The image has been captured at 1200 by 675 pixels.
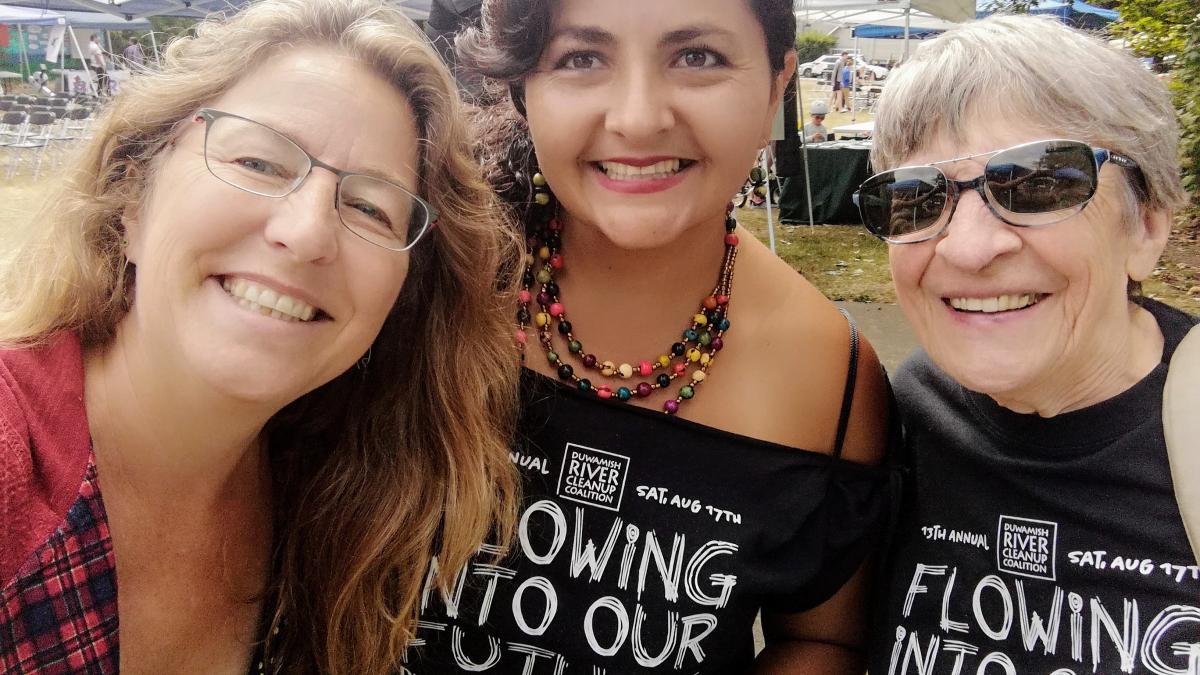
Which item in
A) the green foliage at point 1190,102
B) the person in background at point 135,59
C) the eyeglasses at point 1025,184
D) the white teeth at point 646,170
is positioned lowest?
the green foliage at point 1190,102

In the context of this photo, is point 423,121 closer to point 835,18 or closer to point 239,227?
point 239,227

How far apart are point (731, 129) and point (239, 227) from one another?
906 mm

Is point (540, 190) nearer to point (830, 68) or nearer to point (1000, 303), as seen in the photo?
point (1000, 303)

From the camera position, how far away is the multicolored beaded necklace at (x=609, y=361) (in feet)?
6.11

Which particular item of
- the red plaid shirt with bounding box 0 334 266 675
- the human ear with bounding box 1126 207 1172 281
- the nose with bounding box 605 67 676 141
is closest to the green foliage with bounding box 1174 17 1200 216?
the human ear with bounding box 1126 207 1172 281

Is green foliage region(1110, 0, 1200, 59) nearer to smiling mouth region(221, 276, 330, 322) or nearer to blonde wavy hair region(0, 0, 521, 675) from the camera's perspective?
blonde wavy hair region(0, 0, 521, 675)

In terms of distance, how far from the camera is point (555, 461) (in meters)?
1.80

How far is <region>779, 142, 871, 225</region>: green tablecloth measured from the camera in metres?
9.90

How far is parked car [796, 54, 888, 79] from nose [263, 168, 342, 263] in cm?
2820

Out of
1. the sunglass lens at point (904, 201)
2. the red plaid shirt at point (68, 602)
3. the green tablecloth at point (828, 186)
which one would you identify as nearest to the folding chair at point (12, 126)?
the green tablecloth at point (828, 186)

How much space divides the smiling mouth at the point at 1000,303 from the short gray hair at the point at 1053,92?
0.26 m

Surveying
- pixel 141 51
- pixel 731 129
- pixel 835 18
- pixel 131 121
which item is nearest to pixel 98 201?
pixel 131 121

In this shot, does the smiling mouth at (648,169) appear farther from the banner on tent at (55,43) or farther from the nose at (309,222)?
the banner on tent at (55,43)

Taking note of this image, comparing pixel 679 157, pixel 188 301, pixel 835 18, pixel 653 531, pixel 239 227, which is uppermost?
pixel 679 157
